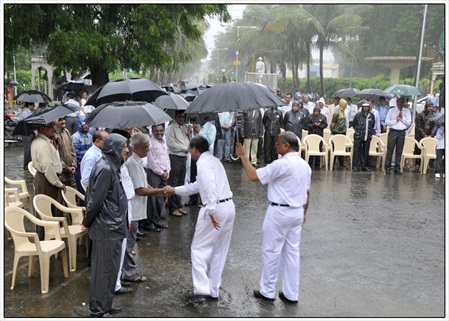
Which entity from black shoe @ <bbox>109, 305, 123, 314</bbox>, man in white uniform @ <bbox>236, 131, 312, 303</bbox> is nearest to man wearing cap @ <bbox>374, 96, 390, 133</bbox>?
man in white uniform @ <bbox>236, 131, 312, 303</bbox>

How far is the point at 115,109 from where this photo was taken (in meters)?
6.43

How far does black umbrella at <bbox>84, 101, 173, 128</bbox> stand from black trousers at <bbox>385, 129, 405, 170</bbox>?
8564 millimetres

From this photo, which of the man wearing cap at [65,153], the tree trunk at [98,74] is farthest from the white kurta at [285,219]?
the tree trunk at [98,74]

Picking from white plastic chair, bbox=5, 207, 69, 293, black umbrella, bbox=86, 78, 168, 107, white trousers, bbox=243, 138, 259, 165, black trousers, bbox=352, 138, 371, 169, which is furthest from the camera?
white trousers, bbox=243, 138, 259, 165

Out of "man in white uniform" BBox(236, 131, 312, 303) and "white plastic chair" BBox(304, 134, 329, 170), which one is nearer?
"man in white uniform" BBox(236, 131, 312, 303)

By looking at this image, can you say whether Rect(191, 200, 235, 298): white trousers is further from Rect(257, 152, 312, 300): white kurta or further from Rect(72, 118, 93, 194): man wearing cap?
Rect(72, 118, 93, 194): man wearing cap

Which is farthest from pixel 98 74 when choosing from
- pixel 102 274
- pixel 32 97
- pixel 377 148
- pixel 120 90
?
pixel 102 274

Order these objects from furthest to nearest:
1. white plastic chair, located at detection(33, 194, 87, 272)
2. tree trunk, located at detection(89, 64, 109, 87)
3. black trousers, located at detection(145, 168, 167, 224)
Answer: tree trunk, located at detection(89, 64, 109, 87)
black trousers, located at detection(145, 168, 167, 224)
white plastic chair, located at detection(33, 194, 87, 272)

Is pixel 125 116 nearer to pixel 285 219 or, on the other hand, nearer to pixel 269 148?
pixel 285 219

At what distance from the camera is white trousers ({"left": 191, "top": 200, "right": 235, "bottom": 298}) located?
517 cm

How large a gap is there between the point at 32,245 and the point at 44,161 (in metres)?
1.20

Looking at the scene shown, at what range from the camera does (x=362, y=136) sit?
13328 mm

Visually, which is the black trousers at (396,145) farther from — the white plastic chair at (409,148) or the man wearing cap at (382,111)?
the man wearing cap at (382,111)

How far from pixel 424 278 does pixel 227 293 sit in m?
2.52
